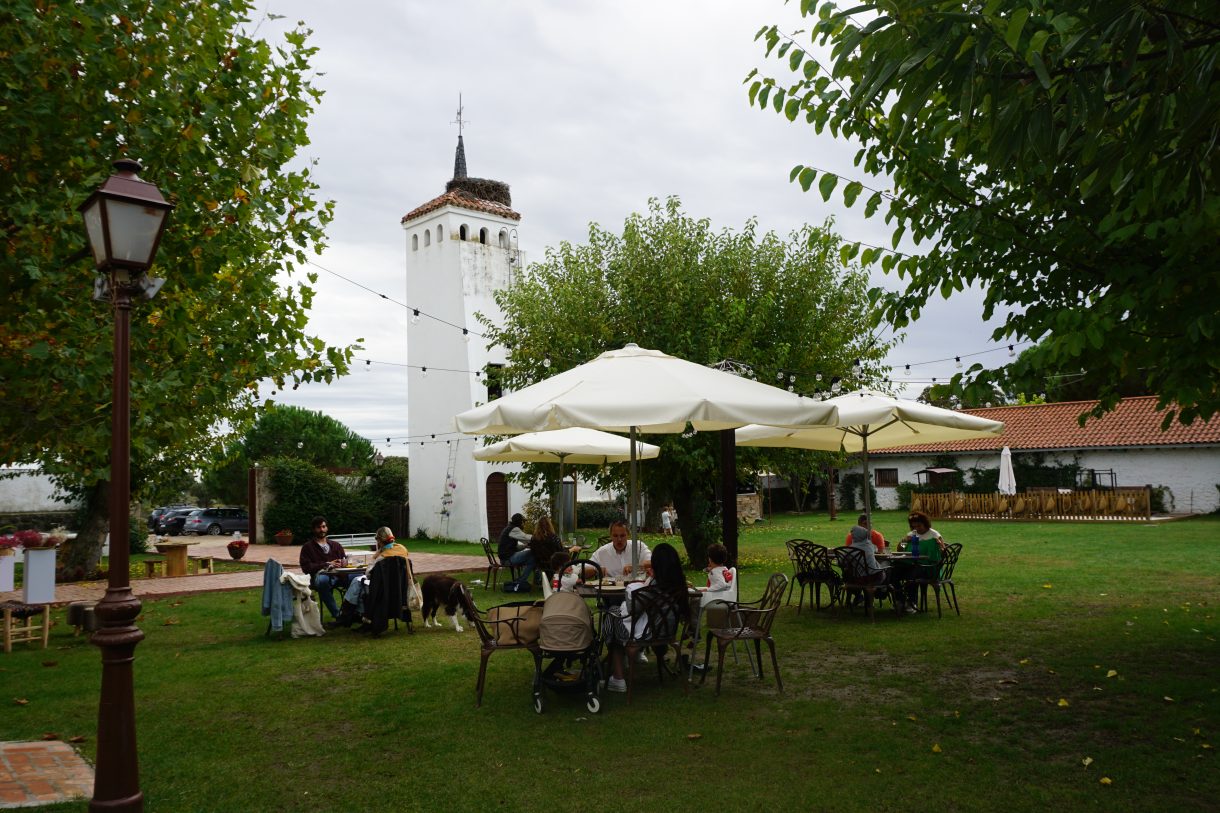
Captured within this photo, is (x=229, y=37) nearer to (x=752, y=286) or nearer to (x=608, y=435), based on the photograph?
(x=608, y=435)

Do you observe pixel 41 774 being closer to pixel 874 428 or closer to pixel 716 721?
pixel 716 721

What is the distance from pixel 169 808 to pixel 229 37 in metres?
6.82

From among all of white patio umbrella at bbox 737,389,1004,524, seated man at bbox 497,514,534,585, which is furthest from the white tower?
white patio umbrella at bbox 737,389,1004,524

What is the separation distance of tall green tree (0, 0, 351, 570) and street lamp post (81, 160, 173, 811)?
1.68m

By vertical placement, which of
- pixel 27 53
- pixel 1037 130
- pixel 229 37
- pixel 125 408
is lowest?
pixel 125 408

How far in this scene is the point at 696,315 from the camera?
16609 mm

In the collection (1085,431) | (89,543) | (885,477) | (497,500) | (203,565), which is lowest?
(203,565)

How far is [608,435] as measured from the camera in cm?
1333

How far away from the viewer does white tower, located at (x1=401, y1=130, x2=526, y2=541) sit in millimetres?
30125

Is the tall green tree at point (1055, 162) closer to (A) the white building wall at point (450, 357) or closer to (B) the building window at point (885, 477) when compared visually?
(A) the white building wall at point (450, 357)

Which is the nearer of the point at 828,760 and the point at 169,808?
the point at 169,808

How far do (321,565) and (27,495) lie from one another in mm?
29105

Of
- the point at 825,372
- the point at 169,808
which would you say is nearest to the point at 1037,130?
the point at 169,808

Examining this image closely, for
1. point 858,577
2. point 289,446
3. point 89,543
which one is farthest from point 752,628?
point 289,446
